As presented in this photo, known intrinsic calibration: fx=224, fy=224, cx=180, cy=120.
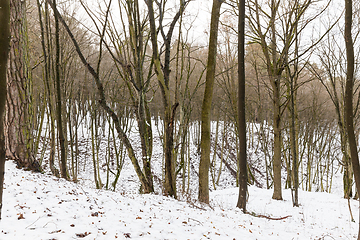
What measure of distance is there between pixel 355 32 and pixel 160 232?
921 centimetres

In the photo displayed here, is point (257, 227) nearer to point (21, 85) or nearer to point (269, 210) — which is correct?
point (269, 210)

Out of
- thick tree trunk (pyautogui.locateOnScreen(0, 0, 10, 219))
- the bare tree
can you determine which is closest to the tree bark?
the bare tree

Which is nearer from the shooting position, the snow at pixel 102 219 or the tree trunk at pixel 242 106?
the snow at pixel 102 219

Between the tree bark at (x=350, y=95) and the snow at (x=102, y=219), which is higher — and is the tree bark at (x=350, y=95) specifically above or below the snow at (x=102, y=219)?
above

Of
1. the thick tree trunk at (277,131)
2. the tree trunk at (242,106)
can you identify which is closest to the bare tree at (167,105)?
the tree trunk at (242,106)

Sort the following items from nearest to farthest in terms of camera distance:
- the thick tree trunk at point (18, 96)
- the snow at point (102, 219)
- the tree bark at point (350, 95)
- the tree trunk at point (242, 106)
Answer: the snow at point (102, 219), the tree bark at point (350, 95), the thick tree trunk at point (18, 96), the tree trunk at point (242, 106)

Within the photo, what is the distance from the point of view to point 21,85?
434cm

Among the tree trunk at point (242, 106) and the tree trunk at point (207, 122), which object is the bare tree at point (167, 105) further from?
the tree trunk at point (242, 106)

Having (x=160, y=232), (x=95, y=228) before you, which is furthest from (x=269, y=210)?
(x=95, y=228)

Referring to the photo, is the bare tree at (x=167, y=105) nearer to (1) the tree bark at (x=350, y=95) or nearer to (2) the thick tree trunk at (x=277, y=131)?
(1) the tree bark at (x=350, y=95)

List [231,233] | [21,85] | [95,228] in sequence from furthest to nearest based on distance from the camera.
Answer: [21,85], [231,233], [95,228]

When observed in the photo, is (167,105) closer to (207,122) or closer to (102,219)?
(207,122)

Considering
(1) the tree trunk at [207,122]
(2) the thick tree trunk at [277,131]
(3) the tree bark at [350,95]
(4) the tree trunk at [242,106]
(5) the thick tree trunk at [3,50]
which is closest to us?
(5) the thick tree trunk at [3,50]

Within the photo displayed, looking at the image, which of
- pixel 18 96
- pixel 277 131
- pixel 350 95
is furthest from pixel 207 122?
pixel 18 96
